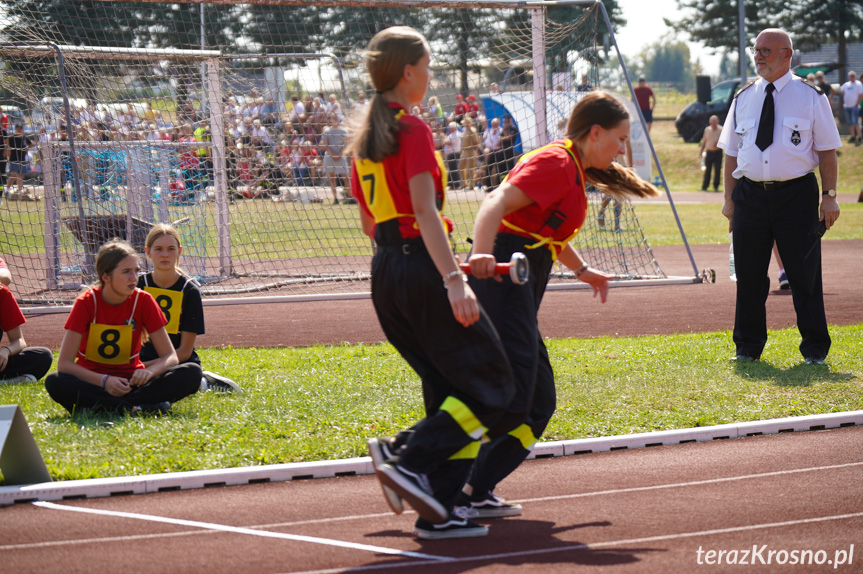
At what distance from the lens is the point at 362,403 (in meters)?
6.61

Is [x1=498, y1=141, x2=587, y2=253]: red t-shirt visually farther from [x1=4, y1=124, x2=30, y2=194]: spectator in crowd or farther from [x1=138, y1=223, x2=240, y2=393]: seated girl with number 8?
[x1=4, y1=124, x2=30, y2=194]: spectator in crowd

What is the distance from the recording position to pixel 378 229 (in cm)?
397

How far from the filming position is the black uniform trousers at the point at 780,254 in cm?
759

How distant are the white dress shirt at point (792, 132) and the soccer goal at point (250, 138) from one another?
16.6 feet

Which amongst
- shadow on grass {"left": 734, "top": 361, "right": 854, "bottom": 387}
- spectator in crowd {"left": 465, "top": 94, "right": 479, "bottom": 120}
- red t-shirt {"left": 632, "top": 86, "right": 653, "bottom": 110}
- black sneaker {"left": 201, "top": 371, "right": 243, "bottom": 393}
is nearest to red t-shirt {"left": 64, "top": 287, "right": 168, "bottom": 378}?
black sneaker {"left": 201, "top": 371, "right": 243, "bottom": 393}

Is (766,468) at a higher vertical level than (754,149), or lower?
lower

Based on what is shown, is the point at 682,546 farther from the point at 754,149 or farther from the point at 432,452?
the point at 754,149

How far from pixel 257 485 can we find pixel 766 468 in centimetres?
269

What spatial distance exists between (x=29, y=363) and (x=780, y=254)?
5.84m

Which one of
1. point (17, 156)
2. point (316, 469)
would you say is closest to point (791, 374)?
point (316, 469)

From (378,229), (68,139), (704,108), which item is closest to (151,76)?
(68,139)

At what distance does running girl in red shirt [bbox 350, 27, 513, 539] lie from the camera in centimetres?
377

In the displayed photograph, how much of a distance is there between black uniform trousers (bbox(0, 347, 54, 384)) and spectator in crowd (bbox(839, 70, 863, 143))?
→ 115ft

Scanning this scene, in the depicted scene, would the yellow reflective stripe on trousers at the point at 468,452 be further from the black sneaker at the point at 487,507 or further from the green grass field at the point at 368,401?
the green grass field at the point at 368,401
